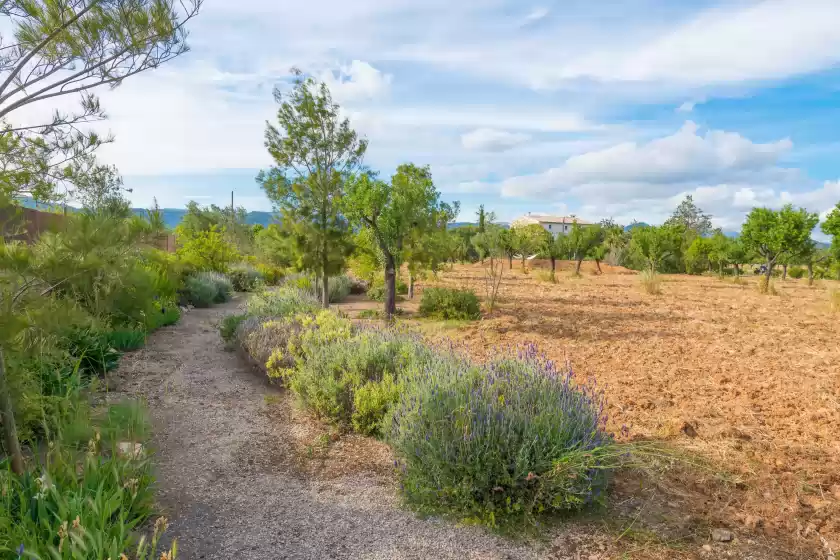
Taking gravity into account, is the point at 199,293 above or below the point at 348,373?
above

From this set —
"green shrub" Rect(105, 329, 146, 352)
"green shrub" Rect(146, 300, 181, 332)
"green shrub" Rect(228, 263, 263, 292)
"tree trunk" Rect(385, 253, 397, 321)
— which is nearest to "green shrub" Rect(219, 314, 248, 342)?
"green shrub" Rect(105, 329, 146, 352)

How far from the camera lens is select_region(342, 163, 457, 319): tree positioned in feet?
37.3

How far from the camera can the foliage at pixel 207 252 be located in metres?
15.6

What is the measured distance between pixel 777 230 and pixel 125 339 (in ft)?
76.0

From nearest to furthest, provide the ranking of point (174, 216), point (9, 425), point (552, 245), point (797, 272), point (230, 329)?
point (9, 425) → point (230, 329) → point (552, 245) → point (797, 272) → point (174, 216)

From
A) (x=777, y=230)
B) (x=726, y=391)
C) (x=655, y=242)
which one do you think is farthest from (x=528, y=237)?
(x=726, y=391)

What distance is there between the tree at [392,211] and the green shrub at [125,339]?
17.9 ft

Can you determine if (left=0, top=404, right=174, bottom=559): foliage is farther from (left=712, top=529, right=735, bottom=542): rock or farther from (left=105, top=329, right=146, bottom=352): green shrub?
(left=105, top=329, right=146, bottom=352): green shrub

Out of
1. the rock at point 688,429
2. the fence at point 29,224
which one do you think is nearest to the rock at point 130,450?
the fence at point 29,224

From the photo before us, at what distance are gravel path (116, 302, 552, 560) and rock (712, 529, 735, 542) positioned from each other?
104 centimetres

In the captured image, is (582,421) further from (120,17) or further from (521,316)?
(521,316)

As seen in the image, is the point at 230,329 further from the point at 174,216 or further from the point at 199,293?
the point at 174,216

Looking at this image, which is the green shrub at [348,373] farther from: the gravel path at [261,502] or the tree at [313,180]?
the tree at [313,180]

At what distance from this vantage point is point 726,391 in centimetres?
604
